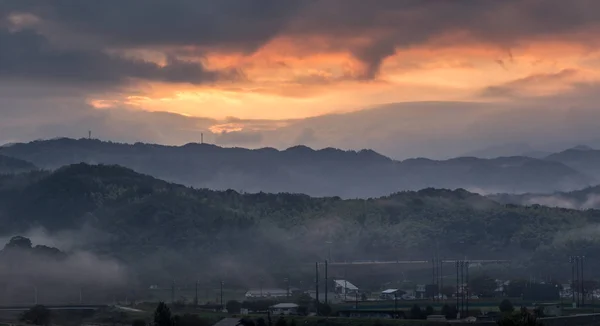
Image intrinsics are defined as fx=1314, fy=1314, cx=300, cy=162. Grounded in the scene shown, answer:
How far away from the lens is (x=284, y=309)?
153375mm

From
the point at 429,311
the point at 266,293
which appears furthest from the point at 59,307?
the point at 429,311

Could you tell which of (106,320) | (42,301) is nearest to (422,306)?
(106,320)

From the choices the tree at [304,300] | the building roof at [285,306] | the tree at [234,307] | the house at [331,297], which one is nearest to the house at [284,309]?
the building roof at [285,306]

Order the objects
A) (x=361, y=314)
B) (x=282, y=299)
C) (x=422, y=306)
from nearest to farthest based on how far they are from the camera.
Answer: (x=361, y=314), (x=422, y=306), (x=282, y=299)

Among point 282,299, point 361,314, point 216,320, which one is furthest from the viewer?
point 282,299

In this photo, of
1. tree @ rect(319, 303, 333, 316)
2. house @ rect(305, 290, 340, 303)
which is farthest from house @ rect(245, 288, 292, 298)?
tree @ rect(319, 303, 333, 316)

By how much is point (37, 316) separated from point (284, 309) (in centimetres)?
2916

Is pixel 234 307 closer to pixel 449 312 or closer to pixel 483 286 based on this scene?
pixel 449 312

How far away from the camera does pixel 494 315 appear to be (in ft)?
460

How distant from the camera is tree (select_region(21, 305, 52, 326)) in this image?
13812 cm

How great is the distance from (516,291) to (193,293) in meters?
47.9

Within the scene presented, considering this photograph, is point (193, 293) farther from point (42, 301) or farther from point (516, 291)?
point (516, 291)

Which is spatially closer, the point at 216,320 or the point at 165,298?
the point at 216,320

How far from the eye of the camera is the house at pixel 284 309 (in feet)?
487
